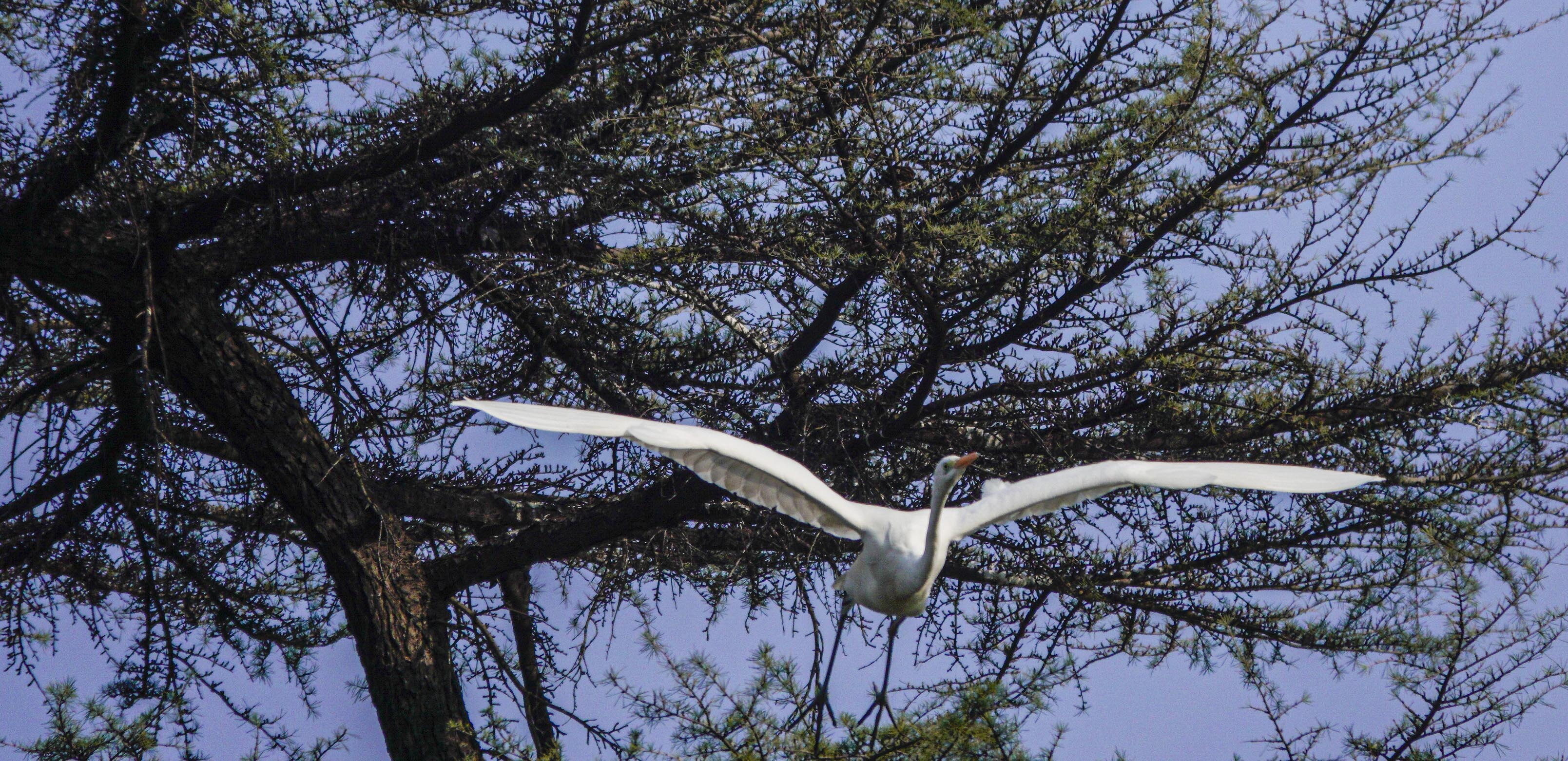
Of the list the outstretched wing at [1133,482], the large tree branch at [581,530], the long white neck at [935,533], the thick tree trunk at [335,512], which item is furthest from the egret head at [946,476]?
the thick tree trunk at [335,512]

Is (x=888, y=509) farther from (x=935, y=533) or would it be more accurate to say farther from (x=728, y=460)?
(x=728, y=460)

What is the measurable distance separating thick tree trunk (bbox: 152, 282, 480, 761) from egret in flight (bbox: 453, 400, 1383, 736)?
1.47 m

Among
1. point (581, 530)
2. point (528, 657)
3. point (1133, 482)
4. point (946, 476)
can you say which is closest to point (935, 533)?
point (946, 476)

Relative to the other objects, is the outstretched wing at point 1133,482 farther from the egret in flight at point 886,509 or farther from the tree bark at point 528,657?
the tree bark at point 528,657

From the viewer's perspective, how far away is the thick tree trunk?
13.5 feet

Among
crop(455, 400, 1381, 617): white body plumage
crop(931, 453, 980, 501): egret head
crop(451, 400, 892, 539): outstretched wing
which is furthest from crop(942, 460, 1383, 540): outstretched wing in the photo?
crop(451, 400, 892, 539): outstretched wing

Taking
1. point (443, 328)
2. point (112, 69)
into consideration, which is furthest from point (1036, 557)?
point (112, 69)

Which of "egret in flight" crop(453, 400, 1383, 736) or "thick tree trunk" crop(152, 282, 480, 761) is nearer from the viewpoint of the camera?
"egret in flight" crop(453, 400, 1383, 736)

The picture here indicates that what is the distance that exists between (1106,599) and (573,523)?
1.84 meters

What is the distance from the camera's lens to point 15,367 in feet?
14.3

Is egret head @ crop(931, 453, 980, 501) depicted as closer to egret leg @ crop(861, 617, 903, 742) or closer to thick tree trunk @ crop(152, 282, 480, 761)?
A: egret leg @ crop(861, 617, 903, 742)

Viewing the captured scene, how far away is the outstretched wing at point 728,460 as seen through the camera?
2764 millimetres

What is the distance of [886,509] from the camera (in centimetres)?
327

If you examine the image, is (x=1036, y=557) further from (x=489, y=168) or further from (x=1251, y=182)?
(x=489, y=168)
